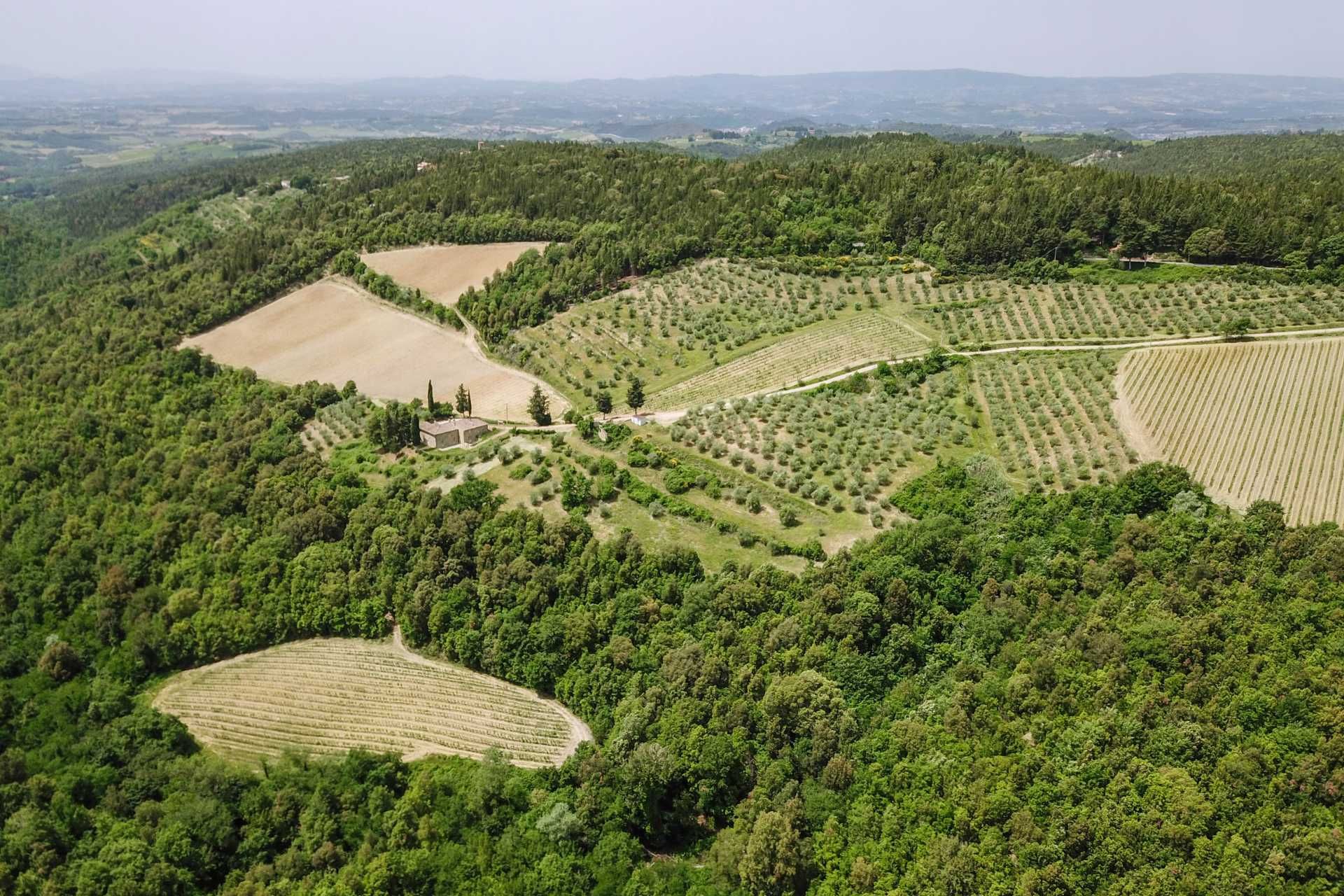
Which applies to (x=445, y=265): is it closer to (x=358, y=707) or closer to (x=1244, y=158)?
(x=358, y=707)

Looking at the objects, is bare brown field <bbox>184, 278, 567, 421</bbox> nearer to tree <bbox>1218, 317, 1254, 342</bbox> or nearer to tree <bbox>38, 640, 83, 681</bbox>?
tree <bbox>38, 640, 83, 681</bbox>

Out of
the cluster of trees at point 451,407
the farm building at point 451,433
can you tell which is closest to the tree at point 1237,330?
the farm building at point 451,433

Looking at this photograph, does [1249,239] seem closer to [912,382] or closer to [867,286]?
[867,286]

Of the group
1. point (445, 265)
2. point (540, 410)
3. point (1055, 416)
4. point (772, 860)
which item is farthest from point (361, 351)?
point (772, 860)

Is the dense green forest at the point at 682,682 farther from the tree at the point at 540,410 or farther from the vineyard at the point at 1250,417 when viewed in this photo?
the tree at the point at 540,410

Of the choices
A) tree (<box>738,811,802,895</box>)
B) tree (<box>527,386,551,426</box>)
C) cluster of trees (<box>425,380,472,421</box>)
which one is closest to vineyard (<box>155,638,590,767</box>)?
tree (<box>738,811,802,895</box>)
